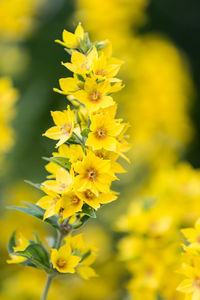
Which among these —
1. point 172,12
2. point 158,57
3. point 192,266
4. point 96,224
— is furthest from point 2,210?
point 172,12

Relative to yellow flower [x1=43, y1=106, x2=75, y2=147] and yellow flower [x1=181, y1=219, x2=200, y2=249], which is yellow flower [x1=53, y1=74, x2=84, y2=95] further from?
yellow flower [x1=181, y1=219, x2=200, y2=249]

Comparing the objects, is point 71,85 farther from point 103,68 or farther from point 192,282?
point 192,282

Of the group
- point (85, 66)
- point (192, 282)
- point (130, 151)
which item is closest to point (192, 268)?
point (192, 282)

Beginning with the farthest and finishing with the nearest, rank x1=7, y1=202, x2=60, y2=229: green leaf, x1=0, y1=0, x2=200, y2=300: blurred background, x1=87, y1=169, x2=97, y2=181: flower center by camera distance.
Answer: x1=0, y1=0, x2=200, y2=300: blurred background → x1=7, y1=202, x2=60, y2=229: green leaf → x1=87, y1=169, x2=97, y2=181: flower center

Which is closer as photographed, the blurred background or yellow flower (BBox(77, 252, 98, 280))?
yellow flower (BBox(77, 252, 98, 280))

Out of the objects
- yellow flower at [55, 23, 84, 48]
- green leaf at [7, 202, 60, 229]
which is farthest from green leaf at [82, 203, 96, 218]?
yellow flower at [55, 23, 84, 48]

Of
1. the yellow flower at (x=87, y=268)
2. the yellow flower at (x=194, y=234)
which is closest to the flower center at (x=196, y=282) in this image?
the yellow flower at (x=194, y=234)
